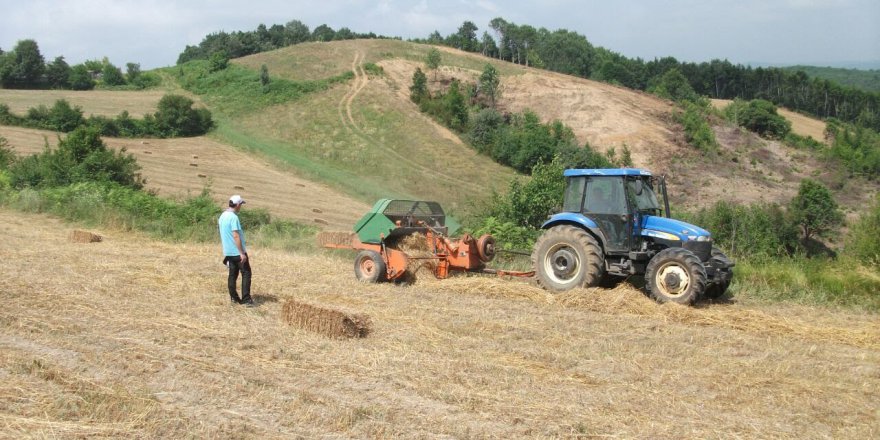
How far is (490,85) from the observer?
62719 mm

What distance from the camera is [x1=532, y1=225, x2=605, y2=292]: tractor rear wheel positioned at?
11.3 m

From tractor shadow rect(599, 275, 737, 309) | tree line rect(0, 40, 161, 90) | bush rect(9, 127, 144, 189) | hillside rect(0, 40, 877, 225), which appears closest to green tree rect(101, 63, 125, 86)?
tree line rect(0, 40, 161, 90)

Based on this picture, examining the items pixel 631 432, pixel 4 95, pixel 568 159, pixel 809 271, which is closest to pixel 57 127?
pixel 4 95

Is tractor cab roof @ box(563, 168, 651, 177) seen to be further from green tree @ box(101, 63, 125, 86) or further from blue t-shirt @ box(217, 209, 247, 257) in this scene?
green tree @ box(101, 63, 125, 86)

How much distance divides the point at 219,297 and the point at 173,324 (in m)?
1.88

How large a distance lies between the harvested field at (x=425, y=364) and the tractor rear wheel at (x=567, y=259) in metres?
0.36

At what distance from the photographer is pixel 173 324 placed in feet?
28.3

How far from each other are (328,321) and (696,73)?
9952 centimetres

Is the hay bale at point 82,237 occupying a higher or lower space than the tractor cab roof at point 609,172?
lower

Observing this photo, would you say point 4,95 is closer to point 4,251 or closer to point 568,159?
point 568,159

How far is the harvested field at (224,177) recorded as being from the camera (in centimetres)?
2870

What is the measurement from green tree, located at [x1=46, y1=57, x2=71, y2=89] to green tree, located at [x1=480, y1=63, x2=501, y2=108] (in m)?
33.6

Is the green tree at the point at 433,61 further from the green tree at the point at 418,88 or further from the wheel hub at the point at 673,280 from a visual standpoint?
the wheel hub at the point at 673,280

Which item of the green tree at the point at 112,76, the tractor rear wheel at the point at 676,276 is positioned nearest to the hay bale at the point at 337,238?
the tractor rear wheel at the point at 676,276
